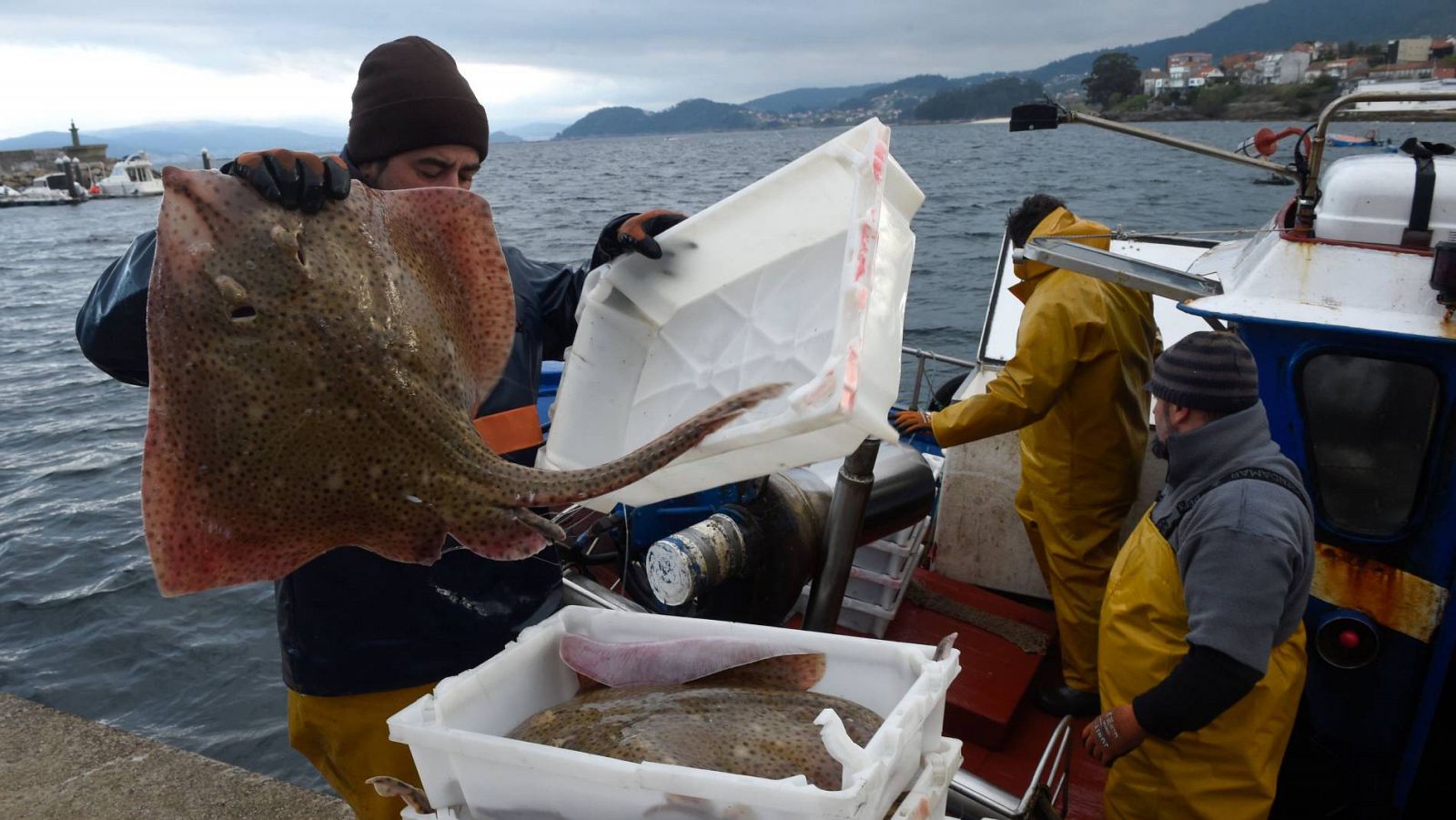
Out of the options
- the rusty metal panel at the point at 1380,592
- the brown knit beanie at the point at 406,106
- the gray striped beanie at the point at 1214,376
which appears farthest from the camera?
the rusty metal panel at the point at 1380,592

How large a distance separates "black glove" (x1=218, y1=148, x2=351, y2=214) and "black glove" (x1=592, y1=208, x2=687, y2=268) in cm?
91

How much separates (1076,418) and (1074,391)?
0.45 feet

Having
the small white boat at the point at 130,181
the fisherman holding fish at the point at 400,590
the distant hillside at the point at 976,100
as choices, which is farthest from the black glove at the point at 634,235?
the distant hillside at the point at 976,100

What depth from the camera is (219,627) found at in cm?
956

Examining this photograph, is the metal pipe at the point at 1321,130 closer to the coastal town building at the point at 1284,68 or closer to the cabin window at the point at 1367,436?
the cabin window at the point at 1367,436

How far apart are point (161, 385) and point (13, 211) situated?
268ft

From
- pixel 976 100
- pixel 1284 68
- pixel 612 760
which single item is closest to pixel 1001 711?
pixel 612 760

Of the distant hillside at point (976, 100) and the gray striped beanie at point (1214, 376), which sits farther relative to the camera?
the distant hillside at point (976, 100)

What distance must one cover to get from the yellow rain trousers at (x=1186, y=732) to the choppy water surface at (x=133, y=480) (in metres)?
6.53

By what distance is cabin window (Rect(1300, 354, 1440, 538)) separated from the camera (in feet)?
10.7

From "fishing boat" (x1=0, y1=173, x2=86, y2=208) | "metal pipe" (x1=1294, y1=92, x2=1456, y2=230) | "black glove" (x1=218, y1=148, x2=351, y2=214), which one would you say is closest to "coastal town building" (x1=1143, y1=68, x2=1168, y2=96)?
"fishing boat" (x1=0, y1=173, x2=86, y2=208)

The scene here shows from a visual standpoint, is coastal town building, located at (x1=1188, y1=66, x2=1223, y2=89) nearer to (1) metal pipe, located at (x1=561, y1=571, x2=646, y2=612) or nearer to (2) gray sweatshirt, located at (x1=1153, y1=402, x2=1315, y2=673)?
(2) gray sweatshirt, located at (x1=1153, y1=402, x2=1315, y2=673)

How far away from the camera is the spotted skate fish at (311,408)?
1.82 meters

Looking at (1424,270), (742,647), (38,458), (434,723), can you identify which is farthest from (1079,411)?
(38,458)
